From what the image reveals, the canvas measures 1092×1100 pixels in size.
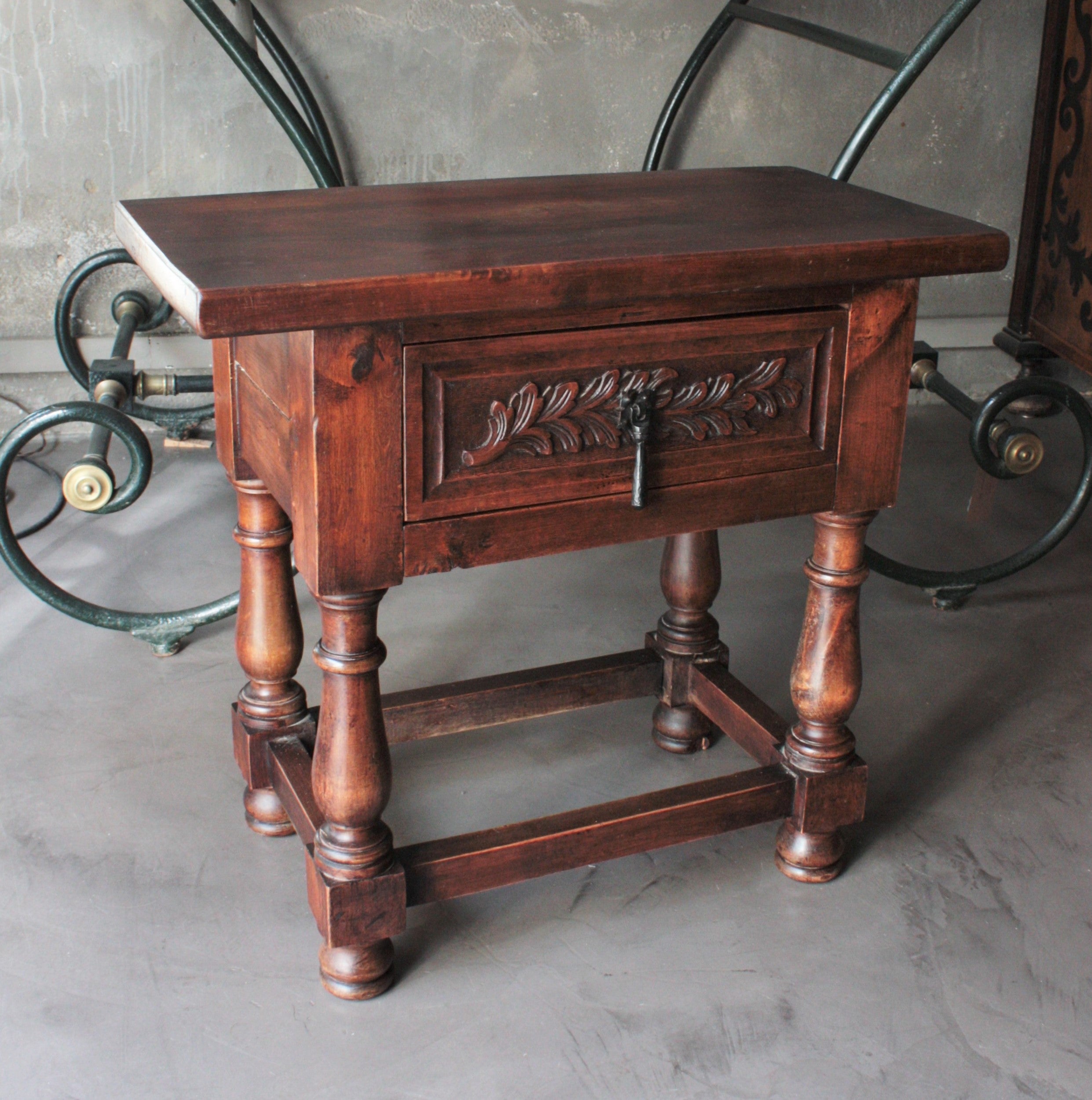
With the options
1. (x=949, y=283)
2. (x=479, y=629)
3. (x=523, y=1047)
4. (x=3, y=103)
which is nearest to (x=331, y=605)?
(x=523, y=1047)

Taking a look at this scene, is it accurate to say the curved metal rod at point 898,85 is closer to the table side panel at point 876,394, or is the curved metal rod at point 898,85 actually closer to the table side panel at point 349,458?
the table side panel at point 876,394

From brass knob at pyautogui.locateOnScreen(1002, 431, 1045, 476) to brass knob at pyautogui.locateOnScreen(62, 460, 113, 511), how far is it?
1.53 metres

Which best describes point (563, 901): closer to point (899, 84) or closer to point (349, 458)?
point (349, 458)

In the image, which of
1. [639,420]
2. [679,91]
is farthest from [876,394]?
[679,91]

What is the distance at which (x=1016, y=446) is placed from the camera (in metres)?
2.44

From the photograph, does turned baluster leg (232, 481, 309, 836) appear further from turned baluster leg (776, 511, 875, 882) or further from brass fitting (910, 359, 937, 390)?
brass fitting (910, 359, 937, 390)

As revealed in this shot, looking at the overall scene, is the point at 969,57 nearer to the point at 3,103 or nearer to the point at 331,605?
the point at 3,103

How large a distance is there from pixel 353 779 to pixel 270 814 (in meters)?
0.43

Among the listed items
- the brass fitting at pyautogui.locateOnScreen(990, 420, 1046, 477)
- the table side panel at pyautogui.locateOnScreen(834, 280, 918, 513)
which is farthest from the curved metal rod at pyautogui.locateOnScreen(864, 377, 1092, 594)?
the table side panel at pyautogui.locateOnScreen(834, 280, 918, 513)

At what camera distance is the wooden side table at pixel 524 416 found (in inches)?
51.6

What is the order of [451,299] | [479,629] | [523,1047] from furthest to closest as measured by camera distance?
[479,629], [523,1047], [451,299]

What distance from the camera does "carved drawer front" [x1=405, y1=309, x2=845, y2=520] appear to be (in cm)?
135

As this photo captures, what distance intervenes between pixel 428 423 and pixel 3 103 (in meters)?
2.37

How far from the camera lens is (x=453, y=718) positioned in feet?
6.37
